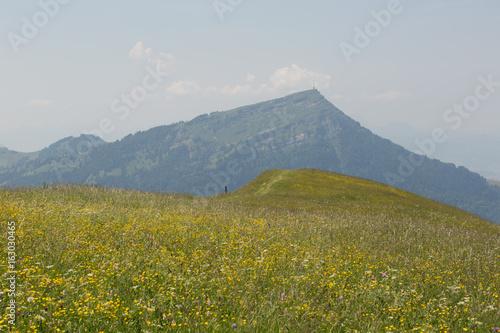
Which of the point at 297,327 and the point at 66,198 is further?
the point at 66,198

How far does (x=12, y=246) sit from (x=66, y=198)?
1332 centimetres

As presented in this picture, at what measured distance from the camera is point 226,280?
23.8ft

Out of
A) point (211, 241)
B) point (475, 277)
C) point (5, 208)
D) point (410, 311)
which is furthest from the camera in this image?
point (5, 208)

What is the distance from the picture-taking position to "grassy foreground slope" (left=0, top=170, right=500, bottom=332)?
18.8 ft

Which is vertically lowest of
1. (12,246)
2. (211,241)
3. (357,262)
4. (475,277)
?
(475,277)

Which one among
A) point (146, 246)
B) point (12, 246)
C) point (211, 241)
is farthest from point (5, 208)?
point (211, 241)

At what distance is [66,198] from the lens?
66.8 ft

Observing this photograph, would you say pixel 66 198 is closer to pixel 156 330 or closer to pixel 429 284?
pixel 156 330

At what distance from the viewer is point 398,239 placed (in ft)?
45.8

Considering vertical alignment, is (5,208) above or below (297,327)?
above

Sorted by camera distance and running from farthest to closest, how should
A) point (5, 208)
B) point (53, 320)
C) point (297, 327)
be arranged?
point (5, 208)
point (297, 327)
point (53, 320)

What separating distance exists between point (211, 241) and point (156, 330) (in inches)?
197

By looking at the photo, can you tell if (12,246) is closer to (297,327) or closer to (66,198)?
(297,327)

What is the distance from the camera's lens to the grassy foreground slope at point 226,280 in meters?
5.73
